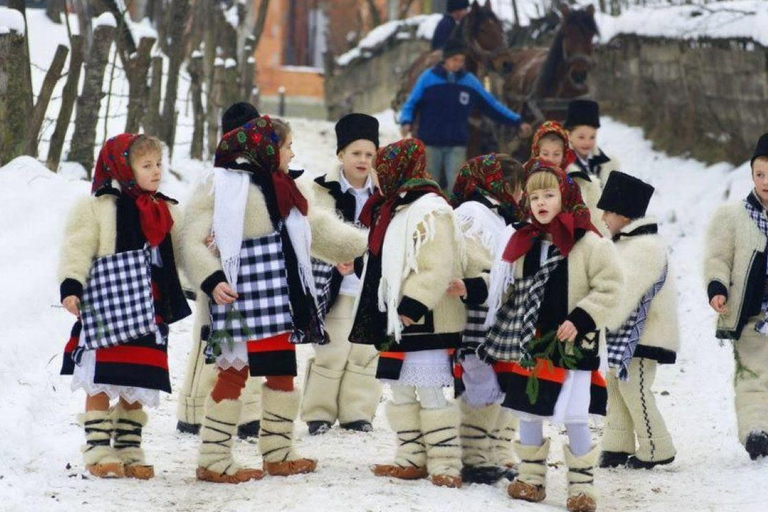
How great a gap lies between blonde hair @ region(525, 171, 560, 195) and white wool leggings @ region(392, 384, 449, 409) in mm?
972

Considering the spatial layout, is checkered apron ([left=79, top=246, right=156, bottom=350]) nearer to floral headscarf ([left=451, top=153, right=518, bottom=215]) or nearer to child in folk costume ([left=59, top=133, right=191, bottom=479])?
child in folk costume ([left=59, top=133, right=191, bottom=479])

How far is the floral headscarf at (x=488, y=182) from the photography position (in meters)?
7.18

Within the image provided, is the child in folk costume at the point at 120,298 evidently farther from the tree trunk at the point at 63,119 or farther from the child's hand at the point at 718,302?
the tree trunk at the point at 63,119

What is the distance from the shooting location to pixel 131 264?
266 inches

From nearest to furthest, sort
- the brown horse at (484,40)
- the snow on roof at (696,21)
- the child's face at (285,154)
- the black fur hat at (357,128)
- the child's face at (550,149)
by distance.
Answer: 1. the child's face at (285,154)
2. the black fur hat at (357,128)
3. the child's face at (550,149)
4. the snow on roof at (696,21)
5. the brown horse at (484,40)

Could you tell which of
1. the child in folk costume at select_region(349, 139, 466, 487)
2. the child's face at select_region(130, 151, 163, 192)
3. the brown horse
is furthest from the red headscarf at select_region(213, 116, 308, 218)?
the brown horse

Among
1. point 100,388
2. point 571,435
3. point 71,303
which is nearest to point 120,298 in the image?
point 71,303

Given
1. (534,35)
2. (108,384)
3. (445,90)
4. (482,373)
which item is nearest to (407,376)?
(482,373)

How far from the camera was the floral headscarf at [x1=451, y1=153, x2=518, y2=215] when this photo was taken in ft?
23.5

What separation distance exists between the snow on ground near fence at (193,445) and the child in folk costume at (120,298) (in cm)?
24

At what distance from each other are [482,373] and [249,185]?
53.7 inches

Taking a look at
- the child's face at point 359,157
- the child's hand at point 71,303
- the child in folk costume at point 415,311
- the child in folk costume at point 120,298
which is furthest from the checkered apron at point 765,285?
the child's hand at point 71,303

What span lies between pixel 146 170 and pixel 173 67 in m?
9.41

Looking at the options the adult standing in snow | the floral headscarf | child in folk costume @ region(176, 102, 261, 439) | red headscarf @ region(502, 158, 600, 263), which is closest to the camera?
red headscarf @ region(502, 158, 600, 263)
